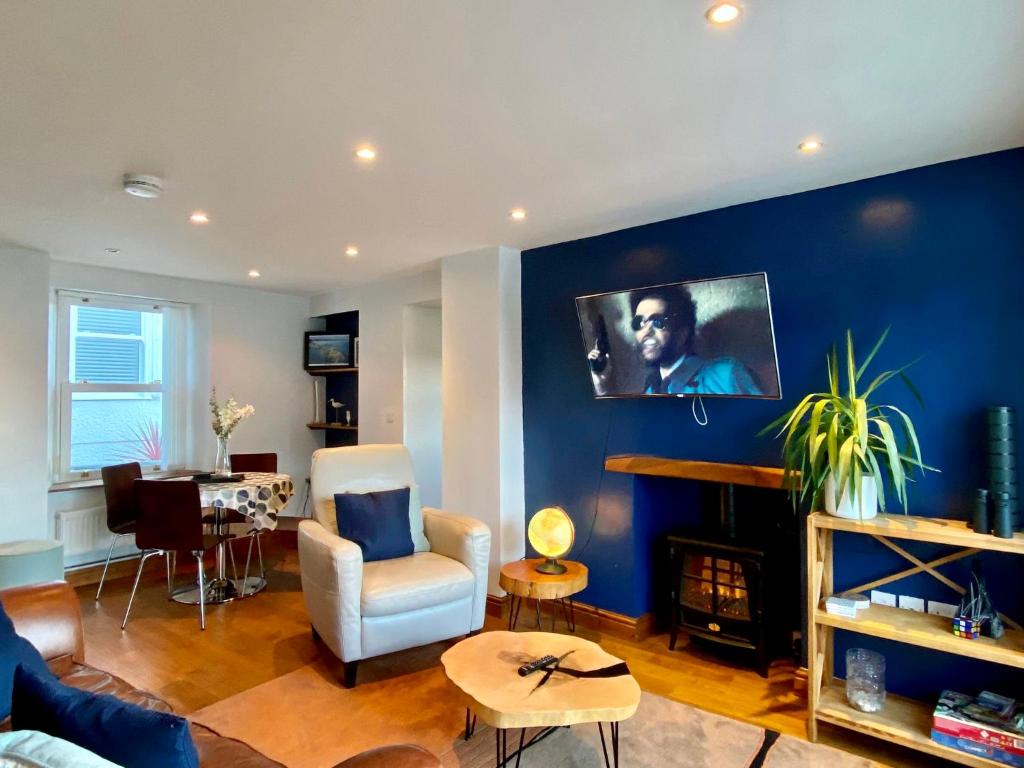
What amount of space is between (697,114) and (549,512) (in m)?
2.02

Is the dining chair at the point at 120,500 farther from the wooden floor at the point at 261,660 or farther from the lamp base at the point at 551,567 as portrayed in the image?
the lamp base at the point at 551,567

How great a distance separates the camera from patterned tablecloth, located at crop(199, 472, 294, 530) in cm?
379

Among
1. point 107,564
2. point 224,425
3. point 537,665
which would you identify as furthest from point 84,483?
point 537,665

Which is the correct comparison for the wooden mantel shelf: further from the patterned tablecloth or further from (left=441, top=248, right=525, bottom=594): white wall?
the patterned tablecloth

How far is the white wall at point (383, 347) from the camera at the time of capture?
490 cm

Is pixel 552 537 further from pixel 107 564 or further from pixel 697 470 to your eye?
pixel 107 564

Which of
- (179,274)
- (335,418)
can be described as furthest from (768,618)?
(179,274)

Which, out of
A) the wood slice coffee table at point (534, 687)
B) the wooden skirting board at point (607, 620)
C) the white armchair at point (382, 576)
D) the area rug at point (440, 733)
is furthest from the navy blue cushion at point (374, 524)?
the wood slice coffee table at point (534, 687)

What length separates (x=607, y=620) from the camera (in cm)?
346

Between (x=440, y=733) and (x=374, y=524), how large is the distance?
1.13 metres

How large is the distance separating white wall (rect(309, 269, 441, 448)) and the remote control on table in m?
3.03

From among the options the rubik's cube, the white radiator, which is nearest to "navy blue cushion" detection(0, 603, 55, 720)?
the rubik's cube

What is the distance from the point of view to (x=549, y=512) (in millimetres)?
3188

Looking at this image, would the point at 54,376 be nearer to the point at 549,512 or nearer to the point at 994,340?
the point at 549,512
